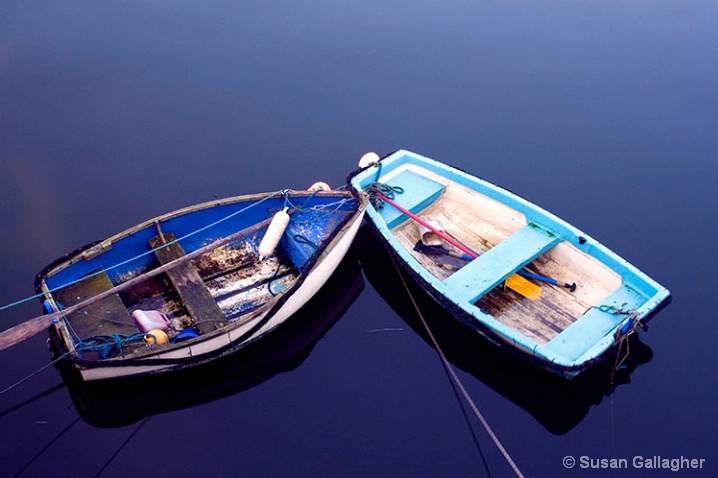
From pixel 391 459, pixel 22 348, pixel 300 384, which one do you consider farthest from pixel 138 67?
pixel 391 459

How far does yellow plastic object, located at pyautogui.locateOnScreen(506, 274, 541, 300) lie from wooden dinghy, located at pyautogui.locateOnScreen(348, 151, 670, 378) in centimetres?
1

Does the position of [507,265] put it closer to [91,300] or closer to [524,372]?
[524,372]

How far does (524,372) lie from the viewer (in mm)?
7777

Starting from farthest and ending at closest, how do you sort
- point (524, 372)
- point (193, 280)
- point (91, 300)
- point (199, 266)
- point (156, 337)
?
point (199, 266) → point (193, 280) → point (524, 372) → point (91, 300) → point (156, 337)

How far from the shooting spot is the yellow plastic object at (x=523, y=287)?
827 centimetres

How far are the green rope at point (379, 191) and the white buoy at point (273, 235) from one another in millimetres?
1373

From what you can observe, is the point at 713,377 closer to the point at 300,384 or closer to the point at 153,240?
the point at 300,384

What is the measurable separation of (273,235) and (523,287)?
3475 millimetres

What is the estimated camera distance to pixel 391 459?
23.0 feet

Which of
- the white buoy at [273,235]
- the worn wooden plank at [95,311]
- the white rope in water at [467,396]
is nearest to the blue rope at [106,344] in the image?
the worn wooden plank at [95,311]

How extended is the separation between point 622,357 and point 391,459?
10.8 feet

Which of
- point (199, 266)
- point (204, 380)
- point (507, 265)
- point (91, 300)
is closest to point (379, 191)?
point (507, 265)

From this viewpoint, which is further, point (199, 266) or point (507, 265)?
point (199, 266)

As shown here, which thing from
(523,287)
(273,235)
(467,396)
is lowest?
(467,396)
